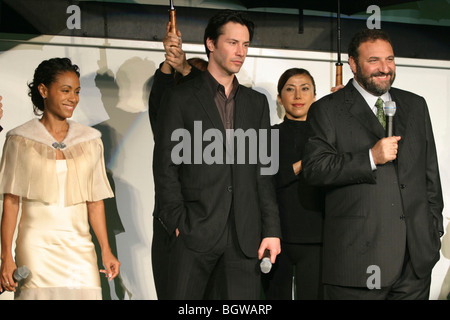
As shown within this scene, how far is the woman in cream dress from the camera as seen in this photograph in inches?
148

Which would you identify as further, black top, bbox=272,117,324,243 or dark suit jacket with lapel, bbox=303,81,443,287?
black top, bbox=272,117,324,243

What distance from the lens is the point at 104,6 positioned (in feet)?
15.3

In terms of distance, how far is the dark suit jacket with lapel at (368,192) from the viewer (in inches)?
Result: 134

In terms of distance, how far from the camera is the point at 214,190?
3.42 meters

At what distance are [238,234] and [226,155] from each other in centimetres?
41

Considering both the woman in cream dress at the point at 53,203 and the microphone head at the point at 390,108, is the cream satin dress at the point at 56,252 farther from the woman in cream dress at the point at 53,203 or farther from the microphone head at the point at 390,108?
the microphone head at the point at 390,108

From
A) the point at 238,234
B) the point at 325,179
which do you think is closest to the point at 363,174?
the point at 325,179

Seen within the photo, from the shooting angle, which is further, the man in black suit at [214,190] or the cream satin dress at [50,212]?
the cream satin dress at [50,212]

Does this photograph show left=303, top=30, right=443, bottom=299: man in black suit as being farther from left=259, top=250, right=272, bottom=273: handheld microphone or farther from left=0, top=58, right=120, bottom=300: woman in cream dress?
left=0, top=58, right=120, bottom=300: woman in cream dress

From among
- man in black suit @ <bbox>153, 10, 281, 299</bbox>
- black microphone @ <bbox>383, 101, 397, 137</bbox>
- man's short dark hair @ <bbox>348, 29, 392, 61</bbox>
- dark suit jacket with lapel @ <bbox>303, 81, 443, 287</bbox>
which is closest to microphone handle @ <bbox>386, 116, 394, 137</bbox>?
black microphone @ <bbox>383, 101, 397, 137</bbox>

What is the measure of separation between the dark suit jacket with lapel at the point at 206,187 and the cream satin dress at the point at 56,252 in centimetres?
67

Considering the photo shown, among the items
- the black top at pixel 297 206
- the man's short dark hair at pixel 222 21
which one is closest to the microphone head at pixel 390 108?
the black top at pixel 297 206

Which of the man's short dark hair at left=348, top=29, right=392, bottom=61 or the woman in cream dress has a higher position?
the man's short dark hair at left=348, top=29, right=392, bottom=61

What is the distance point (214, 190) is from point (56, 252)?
1029 millimetres
